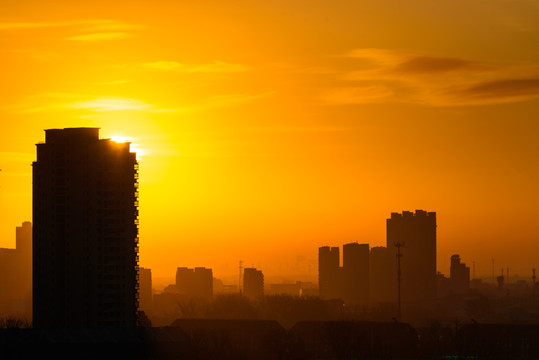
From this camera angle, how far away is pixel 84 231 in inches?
5049

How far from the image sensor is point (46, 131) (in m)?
132

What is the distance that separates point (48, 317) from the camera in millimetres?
123938

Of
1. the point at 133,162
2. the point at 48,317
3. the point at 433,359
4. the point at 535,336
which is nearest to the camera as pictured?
the point at 48,317

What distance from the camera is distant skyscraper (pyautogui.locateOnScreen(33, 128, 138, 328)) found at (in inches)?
4929

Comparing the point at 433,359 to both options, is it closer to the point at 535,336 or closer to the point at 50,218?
the point at 535,336

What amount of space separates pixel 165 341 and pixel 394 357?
48.6 metres

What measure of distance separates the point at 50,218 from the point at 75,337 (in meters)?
28.2

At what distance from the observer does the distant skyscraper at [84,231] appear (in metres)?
125

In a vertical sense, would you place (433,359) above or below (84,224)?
below

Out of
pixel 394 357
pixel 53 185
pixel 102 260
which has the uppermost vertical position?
pixel 53 185

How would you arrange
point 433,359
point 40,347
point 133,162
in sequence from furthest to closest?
point 433,359, point 133,162, point 40,347

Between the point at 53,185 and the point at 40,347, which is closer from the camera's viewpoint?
the point at 40,347

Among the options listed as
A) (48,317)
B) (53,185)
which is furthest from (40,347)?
(53,185)

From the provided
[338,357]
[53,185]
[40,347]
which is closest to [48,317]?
[53,185]
